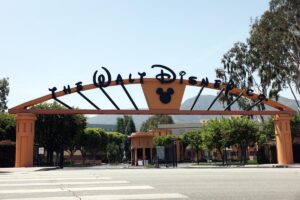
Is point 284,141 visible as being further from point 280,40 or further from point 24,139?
point 24,139

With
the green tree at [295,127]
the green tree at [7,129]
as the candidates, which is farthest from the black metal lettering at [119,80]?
the green tree at [295,127]

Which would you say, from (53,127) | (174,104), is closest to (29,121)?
(174,104)

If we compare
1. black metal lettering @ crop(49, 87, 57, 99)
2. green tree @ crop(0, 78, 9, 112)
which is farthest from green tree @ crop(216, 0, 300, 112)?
green tree @ crop(0, 78, 9, 112)

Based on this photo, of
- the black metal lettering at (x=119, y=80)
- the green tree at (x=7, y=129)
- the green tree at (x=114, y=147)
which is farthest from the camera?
the green tree at (x=114, y=147)

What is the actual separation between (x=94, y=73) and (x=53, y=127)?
18.5 metres

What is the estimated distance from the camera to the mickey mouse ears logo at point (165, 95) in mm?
31530

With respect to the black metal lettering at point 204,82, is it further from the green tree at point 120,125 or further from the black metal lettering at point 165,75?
the green tree at point 120,125

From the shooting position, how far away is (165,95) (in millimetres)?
31656

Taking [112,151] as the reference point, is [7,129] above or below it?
above

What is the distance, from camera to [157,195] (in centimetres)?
1006

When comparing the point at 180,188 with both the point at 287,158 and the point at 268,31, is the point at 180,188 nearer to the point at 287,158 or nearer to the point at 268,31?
the point at 287,158

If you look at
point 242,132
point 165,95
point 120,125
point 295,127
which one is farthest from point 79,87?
point 120,125

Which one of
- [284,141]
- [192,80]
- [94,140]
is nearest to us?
[192,80]

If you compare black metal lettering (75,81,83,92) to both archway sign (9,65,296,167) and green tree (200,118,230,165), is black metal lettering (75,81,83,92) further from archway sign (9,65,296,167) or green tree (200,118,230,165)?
green tree (200,118,230,165)
